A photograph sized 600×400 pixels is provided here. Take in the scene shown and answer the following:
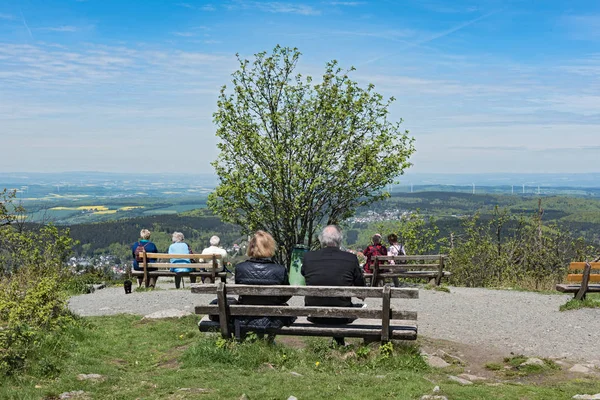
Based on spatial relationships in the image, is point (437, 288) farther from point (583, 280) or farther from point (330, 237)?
point (330, 237)

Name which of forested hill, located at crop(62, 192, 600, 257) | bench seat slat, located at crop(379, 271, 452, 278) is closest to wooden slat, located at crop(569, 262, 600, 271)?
bench seat slat, located at crop(379, 271, 452, 278)

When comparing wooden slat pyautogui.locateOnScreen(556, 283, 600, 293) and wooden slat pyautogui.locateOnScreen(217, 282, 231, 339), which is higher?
wooden slat pyautogui.locateOnScreen(217, 282, 231, 339)

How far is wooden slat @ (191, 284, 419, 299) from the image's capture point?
7.46 metres

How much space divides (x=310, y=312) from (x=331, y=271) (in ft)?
2.57

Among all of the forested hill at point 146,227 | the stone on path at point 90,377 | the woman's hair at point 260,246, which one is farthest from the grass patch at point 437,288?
the forested hill at point 146,227

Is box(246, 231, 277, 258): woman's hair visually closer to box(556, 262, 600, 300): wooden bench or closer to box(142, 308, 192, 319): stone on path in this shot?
box(142, 308, 192, 319): stone on path

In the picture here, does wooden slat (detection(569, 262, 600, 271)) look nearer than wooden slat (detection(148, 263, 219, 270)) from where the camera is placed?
Yes

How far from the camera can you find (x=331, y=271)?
8164 mm

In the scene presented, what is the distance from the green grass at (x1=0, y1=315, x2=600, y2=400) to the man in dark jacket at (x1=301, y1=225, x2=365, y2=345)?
23.9 inches

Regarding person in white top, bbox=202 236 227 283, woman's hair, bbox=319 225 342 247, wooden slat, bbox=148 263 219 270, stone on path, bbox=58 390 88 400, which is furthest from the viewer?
person in white top, bbox=202 236 227 283

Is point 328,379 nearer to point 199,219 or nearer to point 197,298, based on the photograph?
point 197,298

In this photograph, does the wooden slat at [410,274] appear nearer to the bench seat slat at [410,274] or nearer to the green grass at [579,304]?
the bench seat slat at [410,274]

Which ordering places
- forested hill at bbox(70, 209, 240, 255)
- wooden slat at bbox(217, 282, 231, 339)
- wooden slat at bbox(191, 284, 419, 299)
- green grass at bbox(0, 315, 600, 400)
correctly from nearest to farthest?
green grass at bbox(0, 315, 600, 400) < wooden slat at bbox(191, 284, 419, 299) < wooden slat at bbox(217, 282, 231, 339) < forested hill at bbox(70, 209, 240, 255)

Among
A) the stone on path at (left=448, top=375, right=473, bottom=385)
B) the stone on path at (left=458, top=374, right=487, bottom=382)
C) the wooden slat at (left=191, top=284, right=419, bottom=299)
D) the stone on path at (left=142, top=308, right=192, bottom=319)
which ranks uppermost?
the wooden slat at (left=191, top=284, right=419, bottom=299)
